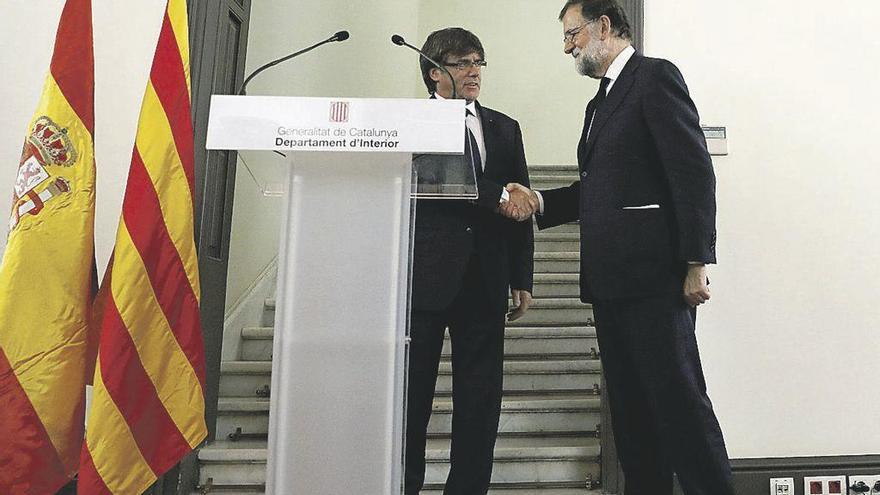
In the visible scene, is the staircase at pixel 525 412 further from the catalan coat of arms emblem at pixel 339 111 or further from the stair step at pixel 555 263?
the catalan coat of arms emblem at pixel 339 111

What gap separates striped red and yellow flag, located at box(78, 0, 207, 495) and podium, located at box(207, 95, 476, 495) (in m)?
0.61

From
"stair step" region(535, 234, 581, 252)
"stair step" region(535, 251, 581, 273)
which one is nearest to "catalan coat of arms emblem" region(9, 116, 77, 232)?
"stair step" region(535, 251, 581, 273)

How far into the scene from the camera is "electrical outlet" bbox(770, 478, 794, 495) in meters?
2.20

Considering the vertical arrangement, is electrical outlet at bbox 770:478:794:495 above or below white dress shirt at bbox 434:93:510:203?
below

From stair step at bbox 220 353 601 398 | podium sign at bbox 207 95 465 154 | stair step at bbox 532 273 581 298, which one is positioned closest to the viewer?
podium sign at bbox 207 95 465 154

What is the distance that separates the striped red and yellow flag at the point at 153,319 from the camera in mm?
1690

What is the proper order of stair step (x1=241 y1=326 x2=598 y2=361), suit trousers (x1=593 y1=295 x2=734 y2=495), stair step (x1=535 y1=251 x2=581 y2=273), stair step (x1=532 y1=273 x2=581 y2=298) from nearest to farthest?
suit trousers (x1=593 y1=295 x2=734 y2=495), stair step (x1=241 y1=326 x2=598 y2=361), stair step (x1=532 y1=273 x2=581 y2=298), stair step (x1=535 y1=251 x2=581 y2=273)

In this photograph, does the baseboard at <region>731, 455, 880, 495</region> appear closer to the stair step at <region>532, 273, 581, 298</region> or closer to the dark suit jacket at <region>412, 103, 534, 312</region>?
the dark suit jacket at <region>412, 103, 534, 312</region>

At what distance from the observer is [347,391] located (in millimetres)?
1289

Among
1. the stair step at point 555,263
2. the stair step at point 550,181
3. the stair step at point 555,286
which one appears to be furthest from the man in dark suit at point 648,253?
the stair step at point 550,181

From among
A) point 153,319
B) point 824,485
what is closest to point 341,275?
point 153,319

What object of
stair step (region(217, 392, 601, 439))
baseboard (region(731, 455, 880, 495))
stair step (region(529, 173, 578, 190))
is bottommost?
baseboard (region(731, 455, 880, 495))

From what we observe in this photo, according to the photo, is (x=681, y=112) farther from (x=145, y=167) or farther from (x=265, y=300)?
(x=265, y=300)

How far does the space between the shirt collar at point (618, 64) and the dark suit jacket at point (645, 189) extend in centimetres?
3
